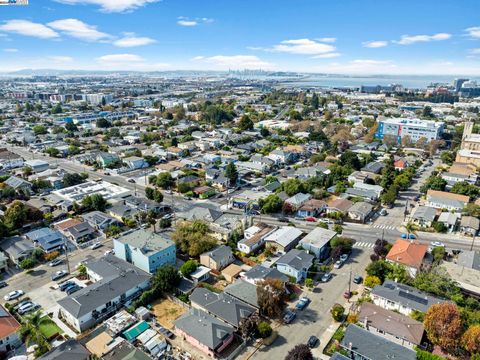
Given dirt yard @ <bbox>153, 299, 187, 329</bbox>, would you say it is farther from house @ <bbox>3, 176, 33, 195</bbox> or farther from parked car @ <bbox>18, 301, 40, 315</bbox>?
house @ <bbox>3, 176, 33, 195</bbox>

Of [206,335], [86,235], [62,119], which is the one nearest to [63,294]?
[86,235]

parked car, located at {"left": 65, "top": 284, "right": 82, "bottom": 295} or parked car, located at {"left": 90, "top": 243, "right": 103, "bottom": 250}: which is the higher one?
parked car, located at {"left": 90, "top": 243, "right": 103, "bottom": 250}

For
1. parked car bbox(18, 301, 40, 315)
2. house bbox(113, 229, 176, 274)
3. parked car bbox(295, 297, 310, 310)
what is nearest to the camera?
parked car bbox(18, 301, 40, 315)

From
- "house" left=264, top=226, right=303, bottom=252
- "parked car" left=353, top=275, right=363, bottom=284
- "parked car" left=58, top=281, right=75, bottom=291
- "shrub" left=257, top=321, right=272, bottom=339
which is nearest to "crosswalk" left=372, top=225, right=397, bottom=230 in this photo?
"house" left=264, top=226, right=303, bottom=252

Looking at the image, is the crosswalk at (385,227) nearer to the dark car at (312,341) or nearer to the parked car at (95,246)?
the dark car at (312,341)

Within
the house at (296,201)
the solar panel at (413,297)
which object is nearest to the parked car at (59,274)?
the house at (296,201)

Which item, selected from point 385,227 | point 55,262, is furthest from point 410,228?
point 55,262

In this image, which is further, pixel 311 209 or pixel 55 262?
pixel 311 209

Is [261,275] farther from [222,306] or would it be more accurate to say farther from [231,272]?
[222,306]
